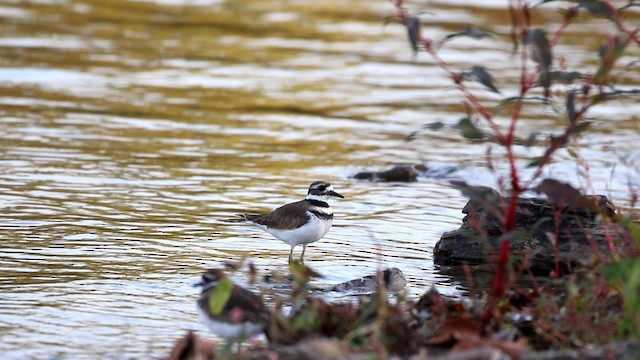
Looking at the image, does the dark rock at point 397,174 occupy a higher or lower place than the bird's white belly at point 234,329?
higher

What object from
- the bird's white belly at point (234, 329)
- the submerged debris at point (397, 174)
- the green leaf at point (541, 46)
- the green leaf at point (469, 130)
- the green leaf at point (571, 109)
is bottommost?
the bird's white belly at point (234, 329)

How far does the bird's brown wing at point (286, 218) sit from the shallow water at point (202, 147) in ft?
0.96

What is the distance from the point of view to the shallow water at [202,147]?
9.02 meters

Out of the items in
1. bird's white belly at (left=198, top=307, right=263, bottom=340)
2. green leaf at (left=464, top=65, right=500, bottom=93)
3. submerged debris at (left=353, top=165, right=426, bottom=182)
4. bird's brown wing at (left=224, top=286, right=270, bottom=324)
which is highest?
green leaf at (left=464, top=65, right=500, bottom=93)

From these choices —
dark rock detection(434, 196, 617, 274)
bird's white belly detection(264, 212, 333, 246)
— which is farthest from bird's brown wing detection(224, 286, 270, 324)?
dark rock detection(434, 196, 617, 274)

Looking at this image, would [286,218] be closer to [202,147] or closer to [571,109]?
[571,109]

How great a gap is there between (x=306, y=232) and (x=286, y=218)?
28 centimetres

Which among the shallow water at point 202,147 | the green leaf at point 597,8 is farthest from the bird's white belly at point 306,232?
the green leaf at point 597,8

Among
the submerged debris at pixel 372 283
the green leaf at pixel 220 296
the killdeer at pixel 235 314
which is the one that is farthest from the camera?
the submerged debris at pixel 372 283

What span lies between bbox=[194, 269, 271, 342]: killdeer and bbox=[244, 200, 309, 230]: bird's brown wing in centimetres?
301

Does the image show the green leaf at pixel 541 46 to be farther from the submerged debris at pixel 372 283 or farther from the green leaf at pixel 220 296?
the submerged debris at pixel 372 283

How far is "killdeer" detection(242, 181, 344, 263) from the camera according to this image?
10.0 m

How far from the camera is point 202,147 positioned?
48.3 ft

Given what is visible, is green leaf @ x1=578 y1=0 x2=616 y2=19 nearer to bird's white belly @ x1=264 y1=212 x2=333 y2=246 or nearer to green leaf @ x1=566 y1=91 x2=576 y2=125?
green leaf @ x1=566 y1=91 x2=576 y2=125
